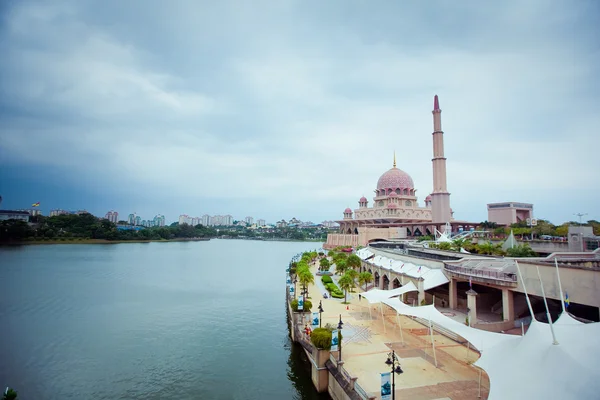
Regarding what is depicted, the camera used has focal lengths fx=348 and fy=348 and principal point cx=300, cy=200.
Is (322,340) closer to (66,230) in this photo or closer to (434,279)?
(434,279)

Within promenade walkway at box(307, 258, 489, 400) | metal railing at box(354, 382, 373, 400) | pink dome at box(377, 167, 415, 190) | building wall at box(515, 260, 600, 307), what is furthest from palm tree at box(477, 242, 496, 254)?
pink dome at box(377, 167, 415, 190)

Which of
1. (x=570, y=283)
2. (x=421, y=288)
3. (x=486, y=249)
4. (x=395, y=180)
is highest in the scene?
(x=395, y=180)

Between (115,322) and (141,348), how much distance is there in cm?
702

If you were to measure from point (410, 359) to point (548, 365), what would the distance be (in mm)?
6940

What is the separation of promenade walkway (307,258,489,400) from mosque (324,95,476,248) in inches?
1901

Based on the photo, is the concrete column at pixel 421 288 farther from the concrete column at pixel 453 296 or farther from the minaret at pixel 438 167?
the minaret at pixel 438 167

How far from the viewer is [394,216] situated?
79.9 m

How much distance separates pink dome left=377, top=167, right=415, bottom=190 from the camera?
8325 centimetres

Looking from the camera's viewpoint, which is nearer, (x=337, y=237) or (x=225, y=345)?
(x=225, y=345)

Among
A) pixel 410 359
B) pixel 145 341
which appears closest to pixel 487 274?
pixel 410 359

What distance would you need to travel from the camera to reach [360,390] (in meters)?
11.4

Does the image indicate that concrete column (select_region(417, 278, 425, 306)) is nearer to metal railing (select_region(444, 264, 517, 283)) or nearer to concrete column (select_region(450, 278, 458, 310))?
concrete column (select_region(450, 278, 458, 310))

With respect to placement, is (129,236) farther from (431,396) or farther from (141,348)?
(431,396)

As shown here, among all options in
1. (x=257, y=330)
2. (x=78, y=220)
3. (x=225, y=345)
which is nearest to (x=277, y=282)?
(x=257, y=330)
